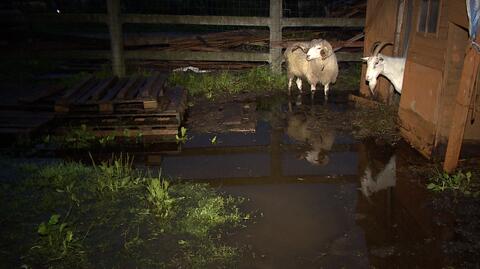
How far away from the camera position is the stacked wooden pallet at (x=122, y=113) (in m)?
6.83

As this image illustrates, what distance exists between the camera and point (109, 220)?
4254 millimetres

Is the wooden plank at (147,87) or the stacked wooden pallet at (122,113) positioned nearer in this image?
the stacked wooden pallet at (122,113)

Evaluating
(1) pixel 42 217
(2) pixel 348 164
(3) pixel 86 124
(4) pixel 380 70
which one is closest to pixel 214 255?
(1) pixel 42 217

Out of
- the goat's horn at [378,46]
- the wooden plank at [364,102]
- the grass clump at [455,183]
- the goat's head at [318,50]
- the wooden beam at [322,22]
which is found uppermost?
the wooden beam at [322,22]

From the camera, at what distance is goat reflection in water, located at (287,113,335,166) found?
19.6 ft

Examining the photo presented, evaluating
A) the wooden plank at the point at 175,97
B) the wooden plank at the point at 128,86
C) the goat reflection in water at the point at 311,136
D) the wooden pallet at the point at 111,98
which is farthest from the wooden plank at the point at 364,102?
the wooden plank at the point at 128,86

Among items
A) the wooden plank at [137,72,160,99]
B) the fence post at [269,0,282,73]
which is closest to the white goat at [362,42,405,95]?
the fence post at [269,0,282,73]

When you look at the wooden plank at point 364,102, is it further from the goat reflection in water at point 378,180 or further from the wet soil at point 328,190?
the goat reflection in water at point 378,180

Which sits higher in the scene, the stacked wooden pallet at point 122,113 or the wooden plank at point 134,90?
the wooden plank at point 134,90

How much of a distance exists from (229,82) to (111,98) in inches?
143

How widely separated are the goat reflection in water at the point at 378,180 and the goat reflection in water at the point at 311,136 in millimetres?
653

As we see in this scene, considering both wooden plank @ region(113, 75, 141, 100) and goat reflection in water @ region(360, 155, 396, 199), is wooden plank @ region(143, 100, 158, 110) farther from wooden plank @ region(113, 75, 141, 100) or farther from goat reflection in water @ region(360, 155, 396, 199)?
goat reflection in water @ region(360, 155, 396, 199)

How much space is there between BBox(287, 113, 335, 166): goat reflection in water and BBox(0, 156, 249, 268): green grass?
1738 millimetres

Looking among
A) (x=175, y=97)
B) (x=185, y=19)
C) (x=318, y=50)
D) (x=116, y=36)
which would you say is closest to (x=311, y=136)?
(x=318, y=50)
